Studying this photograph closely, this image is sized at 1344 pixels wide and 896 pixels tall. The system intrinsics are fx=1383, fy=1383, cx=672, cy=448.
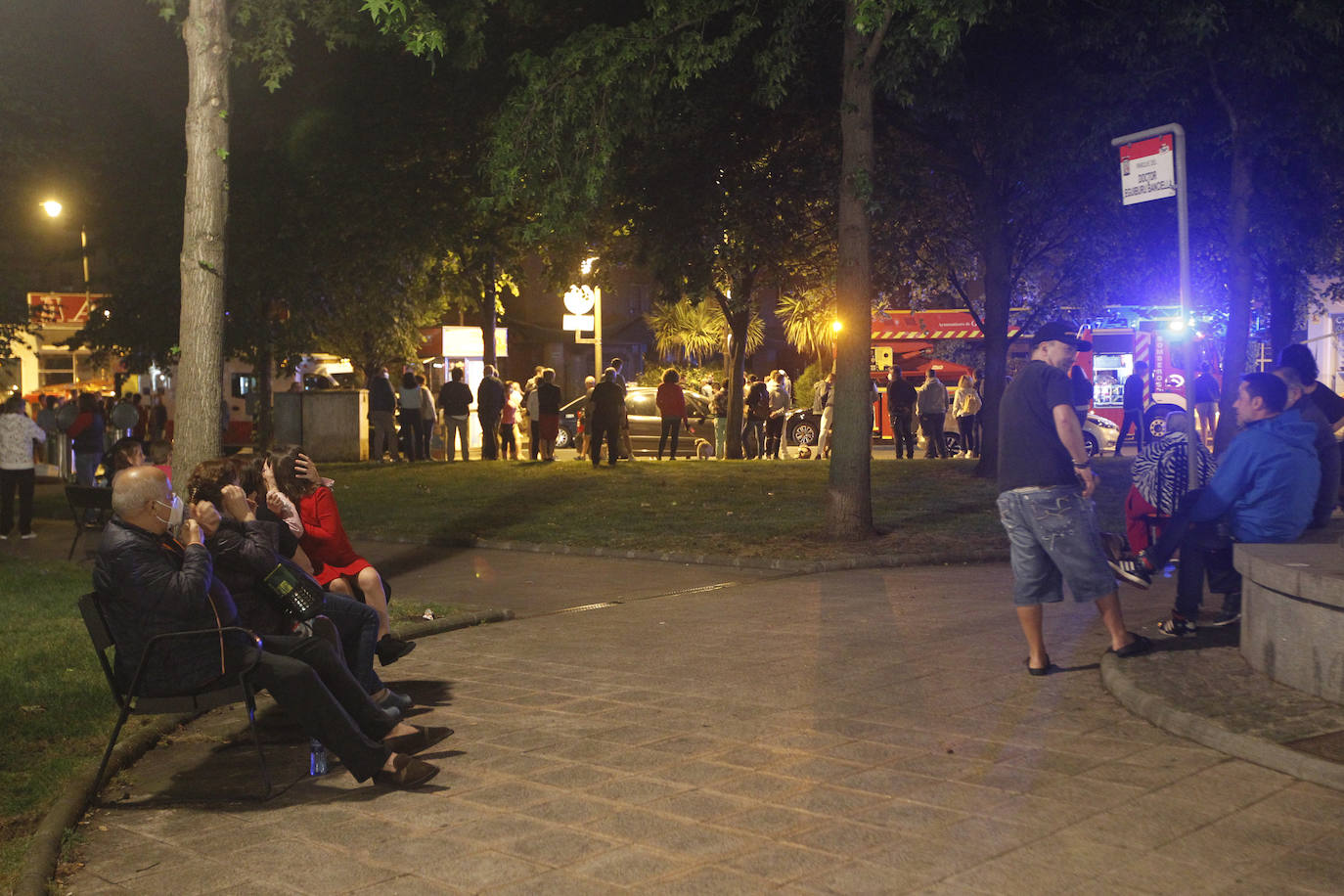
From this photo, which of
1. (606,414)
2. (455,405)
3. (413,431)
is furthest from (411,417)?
(606,414)

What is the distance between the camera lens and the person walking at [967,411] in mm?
30141

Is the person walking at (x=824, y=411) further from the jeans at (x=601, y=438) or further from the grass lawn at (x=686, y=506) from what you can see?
the jeans at (x=601, y=438)

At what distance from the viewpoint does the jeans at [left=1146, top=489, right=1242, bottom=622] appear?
27.8 feet

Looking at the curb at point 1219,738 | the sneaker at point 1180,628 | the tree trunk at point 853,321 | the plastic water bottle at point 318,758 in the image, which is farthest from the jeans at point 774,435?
the plastic water bottle at point 318,758

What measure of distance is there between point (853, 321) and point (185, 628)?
31.7ft

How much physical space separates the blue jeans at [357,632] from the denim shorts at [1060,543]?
353 centimetres

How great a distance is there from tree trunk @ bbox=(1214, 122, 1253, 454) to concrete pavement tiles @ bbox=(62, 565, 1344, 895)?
391 inches

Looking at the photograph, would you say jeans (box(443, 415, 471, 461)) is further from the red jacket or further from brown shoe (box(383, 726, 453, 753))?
brown shoe (box(383, 726, 453, 753))

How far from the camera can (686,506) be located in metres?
18.0

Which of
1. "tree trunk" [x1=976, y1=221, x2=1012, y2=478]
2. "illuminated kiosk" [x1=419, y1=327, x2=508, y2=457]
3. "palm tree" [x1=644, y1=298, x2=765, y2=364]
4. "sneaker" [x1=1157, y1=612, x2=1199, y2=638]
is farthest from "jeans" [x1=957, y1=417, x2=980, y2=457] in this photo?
"sneaker" [x1=1157, y1=612, x2=1199, y2=638]

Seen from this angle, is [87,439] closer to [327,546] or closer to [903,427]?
[327,546]

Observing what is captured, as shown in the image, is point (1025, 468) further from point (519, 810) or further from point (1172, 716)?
point (519, 810)

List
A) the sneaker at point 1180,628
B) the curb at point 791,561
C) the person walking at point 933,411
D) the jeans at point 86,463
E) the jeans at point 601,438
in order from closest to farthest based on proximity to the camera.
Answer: the sneaker at point 1180,628, the curb at point 791,561, the jeans at point 86,463, the jeans at point 601,438, the person walking at point 933,411

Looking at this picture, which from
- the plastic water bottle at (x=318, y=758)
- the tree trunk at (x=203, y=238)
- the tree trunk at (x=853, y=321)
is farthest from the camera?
the tree trunk at (x=853, y=321)
